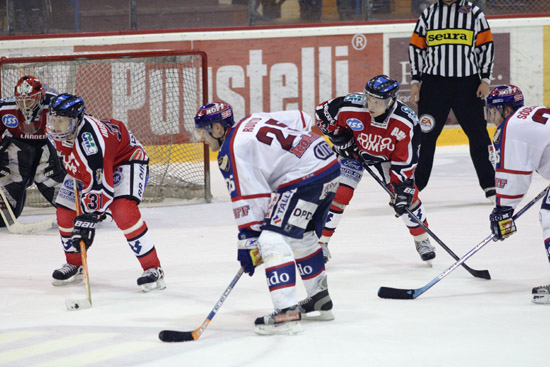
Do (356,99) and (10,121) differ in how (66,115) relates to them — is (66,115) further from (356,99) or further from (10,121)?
(10,121)

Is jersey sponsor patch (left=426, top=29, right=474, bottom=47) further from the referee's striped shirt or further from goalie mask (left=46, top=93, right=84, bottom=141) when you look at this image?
goalie mask (left=46, top=93, right=84, bottom=141)

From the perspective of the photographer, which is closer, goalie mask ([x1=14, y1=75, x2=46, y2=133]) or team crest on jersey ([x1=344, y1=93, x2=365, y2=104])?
team crest on jersey ([x1=344, y1=93, x2=365, y2=104])

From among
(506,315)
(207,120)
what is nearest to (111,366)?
(207,120)

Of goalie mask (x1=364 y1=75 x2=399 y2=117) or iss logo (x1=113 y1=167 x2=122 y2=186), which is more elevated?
goalie mask (x1=364 y1=75 x2=399 y2=117)

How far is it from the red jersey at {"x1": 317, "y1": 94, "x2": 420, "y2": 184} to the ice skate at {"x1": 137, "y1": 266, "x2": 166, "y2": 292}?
1.08m

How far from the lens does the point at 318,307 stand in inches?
121

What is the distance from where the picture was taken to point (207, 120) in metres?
2.95

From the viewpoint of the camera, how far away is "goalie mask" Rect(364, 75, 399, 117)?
12.5ft

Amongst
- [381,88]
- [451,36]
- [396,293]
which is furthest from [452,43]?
[396,293]

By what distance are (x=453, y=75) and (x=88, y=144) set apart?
2.88 m

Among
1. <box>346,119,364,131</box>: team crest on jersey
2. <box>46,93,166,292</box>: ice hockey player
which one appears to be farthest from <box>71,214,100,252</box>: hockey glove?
<box>346,119,364,131</box>: team crest on jersey

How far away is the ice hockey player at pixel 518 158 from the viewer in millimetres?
3207

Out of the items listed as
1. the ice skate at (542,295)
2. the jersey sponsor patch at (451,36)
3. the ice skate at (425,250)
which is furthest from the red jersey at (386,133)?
the jersey sponsor patch at (451,36)

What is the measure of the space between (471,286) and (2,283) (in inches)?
84.4
